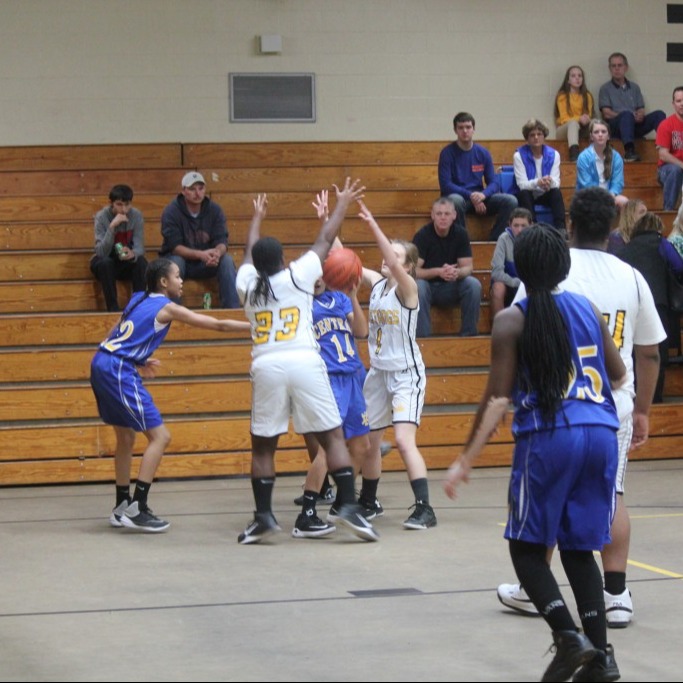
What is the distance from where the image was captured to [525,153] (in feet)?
40.0

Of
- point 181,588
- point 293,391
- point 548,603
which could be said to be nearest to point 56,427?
point 293,391

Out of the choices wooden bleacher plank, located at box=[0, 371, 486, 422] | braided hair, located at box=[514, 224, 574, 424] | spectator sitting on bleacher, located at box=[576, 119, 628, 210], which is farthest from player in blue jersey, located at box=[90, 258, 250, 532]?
spectator sitting on bleacher, located at box=[576, 119, 628, 210]

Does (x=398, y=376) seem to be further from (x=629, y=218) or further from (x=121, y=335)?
(x=629, y=218)

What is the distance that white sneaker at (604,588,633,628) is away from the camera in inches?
191

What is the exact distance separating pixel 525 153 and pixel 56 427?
5460 millimetres

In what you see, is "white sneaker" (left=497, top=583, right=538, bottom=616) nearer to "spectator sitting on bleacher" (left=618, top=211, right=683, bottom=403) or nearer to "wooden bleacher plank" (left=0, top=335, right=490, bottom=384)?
"wooden bleacher plank" (left=0, top=335, right=490, bottom=384)

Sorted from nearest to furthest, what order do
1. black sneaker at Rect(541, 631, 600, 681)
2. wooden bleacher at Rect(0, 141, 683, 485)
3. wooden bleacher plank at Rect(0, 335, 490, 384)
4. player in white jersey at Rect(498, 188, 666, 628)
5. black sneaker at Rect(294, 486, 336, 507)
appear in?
1. black sneaker at Rect(541, 631, 600, 681)
2. player in white jersey at Rect(498, 188, 666, 628)
3. black sneaker at Rect(294, 486, 336, 507)
4. wooden bleacher at Rect(0, 141, 683, 485)
5. wooden bleacher plank at Rect(0, 335, 490, 384)

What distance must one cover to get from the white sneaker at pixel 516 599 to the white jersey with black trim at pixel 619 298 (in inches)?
33.6

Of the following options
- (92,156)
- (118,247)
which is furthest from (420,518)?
(92,156)

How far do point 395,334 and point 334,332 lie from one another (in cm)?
37

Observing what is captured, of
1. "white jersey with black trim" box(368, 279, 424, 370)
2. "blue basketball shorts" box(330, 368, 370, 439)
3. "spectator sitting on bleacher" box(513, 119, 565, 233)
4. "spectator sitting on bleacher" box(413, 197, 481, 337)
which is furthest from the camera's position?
"spectator sitting on bleacher" box(513, 119, 565, 233)

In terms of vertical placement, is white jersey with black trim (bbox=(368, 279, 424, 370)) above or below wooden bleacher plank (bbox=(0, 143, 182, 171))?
below

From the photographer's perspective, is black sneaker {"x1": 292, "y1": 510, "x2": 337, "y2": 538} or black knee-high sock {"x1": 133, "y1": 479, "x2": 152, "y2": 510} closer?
black sneaker {"x1": 292, "y1": 510, "x2": 337, "y2": 538}

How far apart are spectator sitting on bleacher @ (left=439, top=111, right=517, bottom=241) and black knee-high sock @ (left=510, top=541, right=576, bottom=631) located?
27.0 ft
